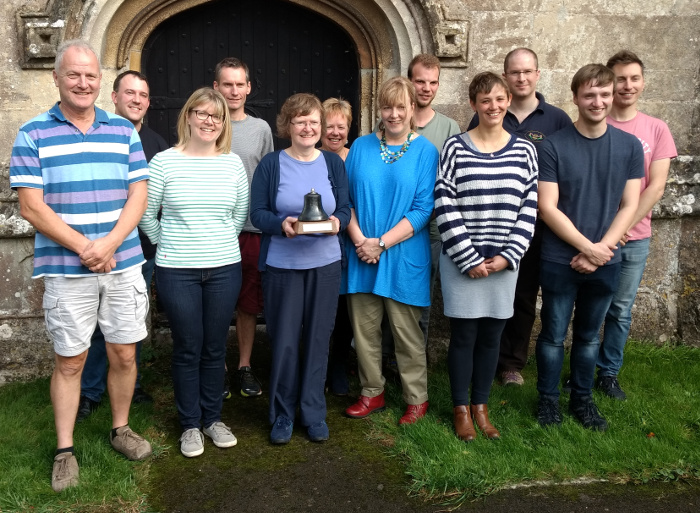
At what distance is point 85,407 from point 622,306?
326 centimetres

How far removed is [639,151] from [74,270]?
289 cm

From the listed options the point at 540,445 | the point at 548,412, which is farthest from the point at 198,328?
the point at 548,412

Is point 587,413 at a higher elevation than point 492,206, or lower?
lower

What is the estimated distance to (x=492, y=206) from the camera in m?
3.37

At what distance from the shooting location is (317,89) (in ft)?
17.1

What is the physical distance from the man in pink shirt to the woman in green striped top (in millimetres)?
2145

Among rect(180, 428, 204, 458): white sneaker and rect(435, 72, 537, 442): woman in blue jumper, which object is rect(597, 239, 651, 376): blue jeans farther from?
rect(180, 428, 204, 458): white sneaker

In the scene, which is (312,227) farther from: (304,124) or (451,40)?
(451,40)

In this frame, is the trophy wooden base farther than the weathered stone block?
No

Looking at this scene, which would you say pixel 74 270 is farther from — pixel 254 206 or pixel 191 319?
pixel 254 206

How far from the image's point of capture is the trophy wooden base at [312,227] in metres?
3.23

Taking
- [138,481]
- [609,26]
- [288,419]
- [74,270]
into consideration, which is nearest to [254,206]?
[74,270]

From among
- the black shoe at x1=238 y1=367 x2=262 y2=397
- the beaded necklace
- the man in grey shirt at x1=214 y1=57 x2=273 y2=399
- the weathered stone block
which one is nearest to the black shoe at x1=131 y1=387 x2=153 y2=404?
the man in grey shirt at x1=214 y1=57 x2=273 y2=399

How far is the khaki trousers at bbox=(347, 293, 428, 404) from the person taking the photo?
372 centimetres
